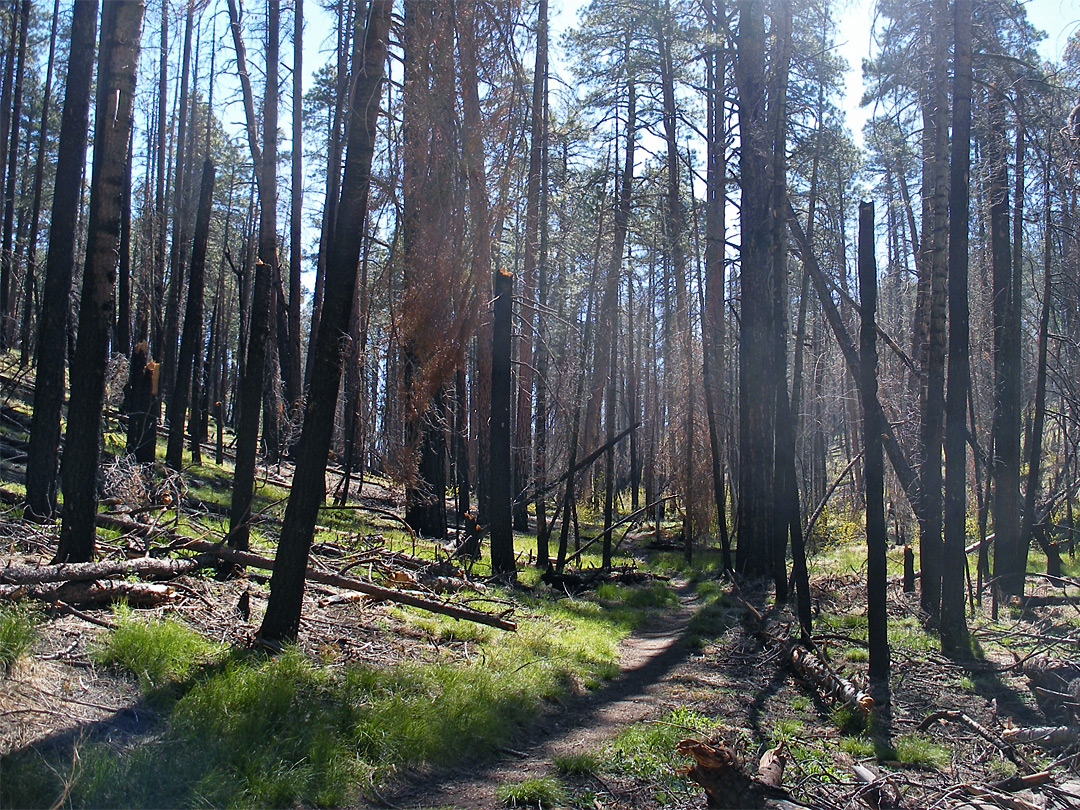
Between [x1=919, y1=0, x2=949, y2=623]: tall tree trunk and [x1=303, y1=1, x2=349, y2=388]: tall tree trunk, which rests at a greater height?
[x1=303, y1=1, x2=349, y2=388]: tall tree trunk

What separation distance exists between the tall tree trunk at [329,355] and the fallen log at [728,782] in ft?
10.7

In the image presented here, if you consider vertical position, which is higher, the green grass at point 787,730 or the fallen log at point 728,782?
the fallen log at point 728,782

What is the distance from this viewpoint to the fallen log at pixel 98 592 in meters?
5.55

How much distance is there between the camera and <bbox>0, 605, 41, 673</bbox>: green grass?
14.2ft

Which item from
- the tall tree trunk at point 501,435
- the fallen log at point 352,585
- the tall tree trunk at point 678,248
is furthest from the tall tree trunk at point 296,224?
the fallen log at point 352,585

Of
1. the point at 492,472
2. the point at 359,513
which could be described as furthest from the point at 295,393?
the point at 492,472

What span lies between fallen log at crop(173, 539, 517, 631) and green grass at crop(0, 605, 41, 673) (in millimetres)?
2740

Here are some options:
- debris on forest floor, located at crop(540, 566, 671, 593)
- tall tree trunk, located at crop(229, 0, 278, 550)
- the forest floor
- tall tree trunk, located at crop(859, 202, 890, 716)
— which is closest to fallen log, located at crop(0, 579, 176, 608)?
the forest floor

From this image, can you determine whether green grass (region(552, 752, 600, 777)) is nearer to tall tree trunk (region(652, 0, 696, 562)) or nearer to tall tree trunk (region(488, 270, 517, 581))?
tall tree trunk (region(488, 270, 517, 581))

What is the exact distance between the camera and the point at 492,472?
12734 millimetres

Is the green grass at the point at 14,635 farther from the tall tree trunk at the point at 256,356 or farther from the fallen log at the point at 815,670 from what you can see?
the fallen log at the point at 815,670

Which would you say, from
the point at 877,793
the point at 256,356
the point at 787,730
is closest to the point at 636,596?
the point at 787,730

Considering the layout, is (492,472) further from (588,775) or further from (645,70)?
(645,70)

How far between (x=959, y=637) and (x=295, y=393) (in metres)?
16.8
